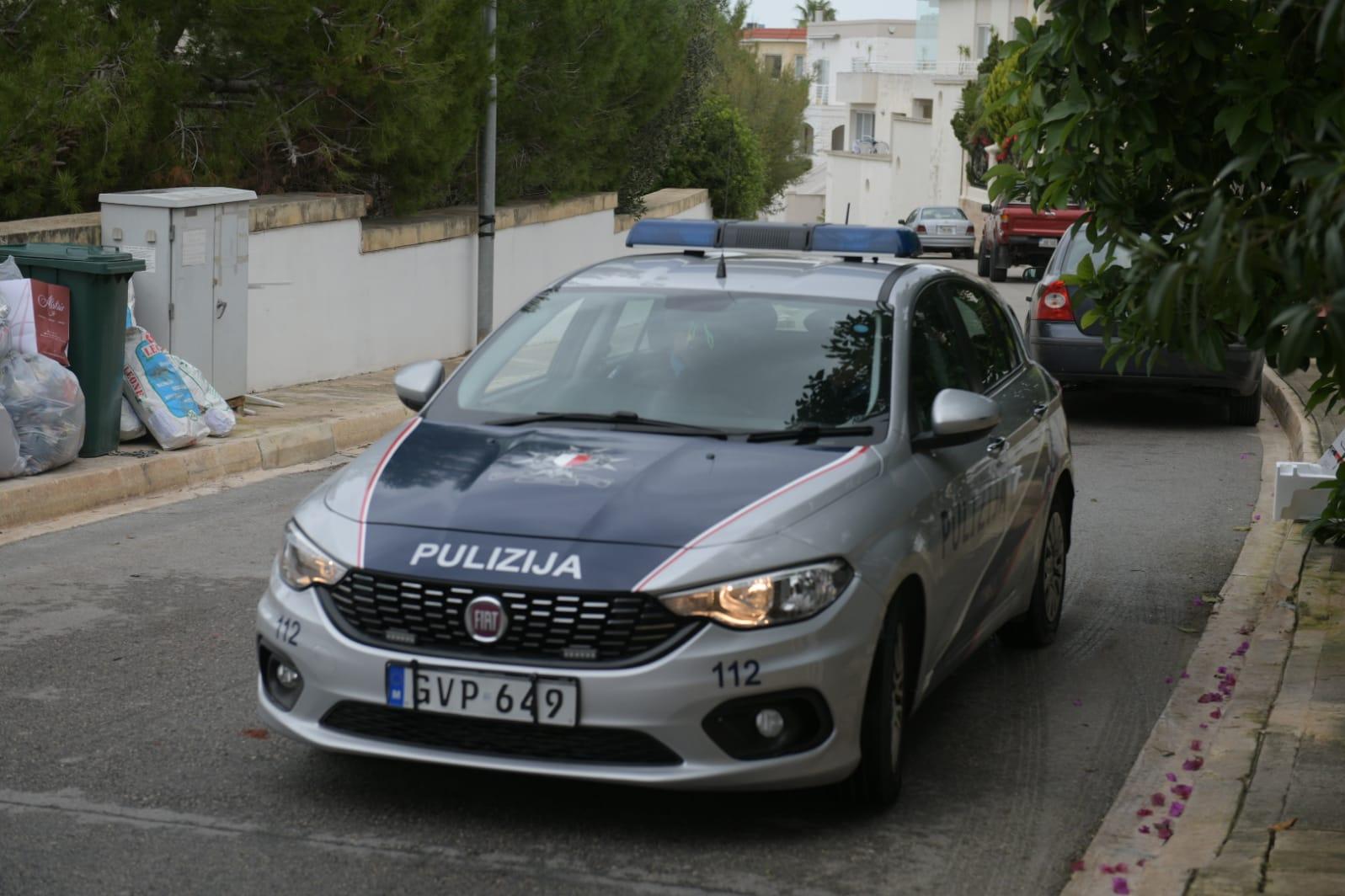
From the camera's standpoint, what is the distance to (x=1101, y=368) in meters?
13.7

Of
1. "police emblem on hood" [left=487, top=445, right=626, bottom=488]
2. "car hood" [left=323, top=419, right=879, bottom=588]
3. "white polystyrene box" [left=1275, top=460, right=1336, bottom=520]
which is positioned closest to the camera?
"car hood" [left=323, top=419, right=879, bottom=588]

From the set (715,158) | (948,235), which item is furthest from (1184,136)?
(948,235)

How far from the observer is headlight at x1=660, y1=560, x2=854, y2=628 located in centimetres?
455

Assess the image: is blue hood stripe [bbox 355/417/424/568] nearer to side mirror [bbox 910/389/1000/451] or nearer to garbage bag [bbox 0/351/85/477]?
side mirror [bbox 910/389/1000/451]

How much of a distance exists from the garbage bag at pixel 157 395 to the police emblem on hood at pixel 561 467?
608 cm

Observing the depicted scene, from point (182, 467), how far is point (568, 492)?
6.20 m

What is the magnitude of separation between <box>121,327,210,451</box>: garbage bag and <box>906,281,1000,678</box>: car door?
5896mm

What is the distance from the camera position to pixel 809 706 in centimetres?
469

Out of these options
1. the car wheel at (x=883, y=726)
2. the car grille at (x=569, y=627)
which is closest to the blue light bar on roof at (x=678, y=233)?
the car wheel at (x=883, y=726)

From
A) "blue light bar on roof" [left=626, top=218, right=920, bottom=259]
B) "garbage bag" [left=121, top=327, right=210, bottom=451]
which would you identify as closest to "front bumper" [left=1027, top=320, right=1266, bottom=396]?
"garbage bag" [left=121, top=327, right=210, bottom=451]

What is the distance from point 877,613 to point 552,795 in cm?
108

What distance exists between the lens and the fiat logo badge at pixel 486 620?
4547mm

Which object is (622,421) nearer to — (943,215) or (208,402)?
(208,402)

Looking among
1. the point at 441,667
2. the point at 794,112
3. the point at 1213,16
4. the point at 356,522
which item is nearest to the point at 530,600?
the point at 441,667
